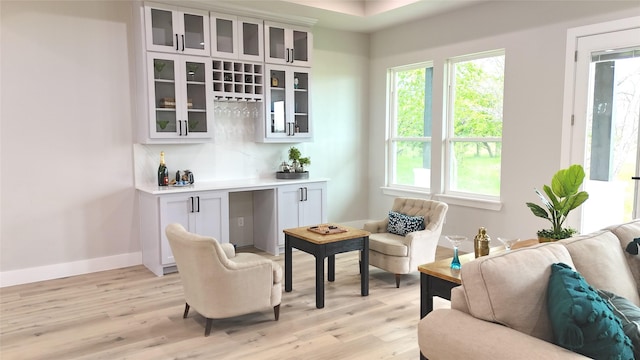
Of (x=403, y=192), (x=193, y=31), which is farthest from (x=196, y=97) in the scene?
(x=403, y=192)

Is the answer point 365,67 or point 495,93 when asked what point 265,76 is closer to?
point 365,67

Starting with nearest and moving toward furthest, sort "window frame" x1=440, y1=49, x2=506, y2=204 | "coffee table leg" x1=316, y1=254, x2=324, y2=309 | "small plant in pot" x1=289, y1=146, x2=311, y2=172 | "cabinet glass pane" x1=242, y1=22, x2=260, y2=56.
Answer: "coffee table leg" x1=316, y1=254, x2=324, y2=309 < "cabinet glass pane" x1=242, y1=22, x2=260, y2=56 < "window frame" x1=440, y1=49, x2=506, y2=204 < "small plant in pot" x1=289, y1=146, x2=311, y2=172

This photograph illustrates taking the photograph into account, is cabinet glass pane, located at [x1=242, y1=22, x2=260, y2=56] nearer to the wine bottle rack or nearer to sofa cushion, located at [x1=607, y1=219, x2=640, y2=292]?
the wine bottle rack

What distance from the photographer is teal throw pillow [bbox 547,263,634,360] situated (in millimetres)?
1697

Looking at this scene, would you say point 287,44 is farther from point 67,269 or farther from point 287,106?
point 67,269

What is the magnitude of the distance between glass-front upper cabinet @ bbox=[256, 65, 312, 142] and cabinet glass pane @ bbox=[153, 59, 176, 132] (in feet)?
3.64

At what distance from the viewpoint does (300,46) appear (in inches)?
225

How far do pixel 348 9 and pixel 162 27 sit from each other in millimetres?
2170

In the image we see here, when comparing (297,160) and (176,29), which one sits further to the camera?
(297,160)

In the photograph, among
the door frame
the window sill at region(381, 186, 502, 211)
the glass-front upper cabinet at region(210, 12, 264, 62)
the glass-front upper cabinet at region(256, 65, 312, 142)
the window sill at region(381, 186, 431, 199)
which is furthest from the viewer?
the window sill at region(381, 186, 431, 199)

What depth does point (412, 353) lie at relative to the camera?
3010 millimetres

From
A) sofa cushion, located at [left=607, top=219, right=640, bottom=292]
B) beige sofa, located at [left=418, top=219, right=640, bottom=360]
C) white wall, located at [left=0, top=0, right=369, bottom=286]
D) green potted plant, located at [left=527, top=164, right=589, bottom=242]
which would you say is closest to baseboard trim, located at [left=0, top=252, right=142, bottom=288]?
white wall, located at [left=0, top=0, right=369, bottom=286]

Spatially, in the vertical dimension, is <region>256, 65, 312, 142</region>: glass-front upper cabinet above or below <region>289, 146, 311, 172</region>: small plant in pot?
above

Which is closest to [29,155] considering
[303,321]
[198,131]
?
[198,131]
